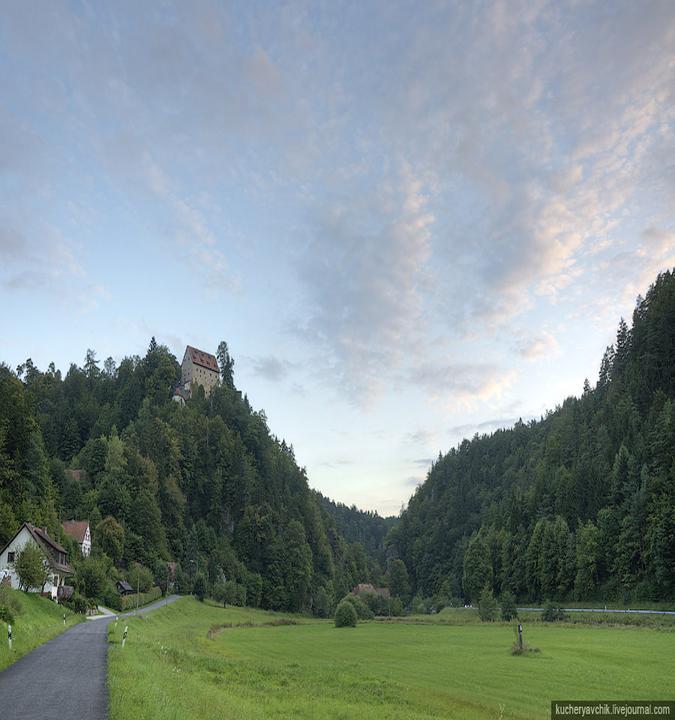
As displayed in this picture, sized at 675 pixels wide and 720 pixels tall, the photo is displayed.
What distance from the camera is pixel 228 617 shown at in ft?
323

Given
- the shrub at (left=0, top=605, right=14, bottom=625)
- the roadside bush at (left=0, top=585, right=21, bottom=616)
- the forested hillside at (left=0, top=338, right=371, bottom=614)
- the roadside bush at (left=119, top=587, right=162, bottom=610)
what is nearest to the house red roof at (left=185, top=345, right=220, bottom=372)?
the forested hillside at (left=0, top=338, right=371, bottom=614)

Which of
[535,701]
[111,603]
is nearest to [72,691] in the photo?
Answer: [535,701]

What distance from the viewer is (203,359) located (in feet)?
629

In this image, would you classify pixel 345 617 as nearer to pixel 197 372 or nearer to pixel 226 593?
pixel 226 593

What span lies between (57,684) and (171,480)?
119 m

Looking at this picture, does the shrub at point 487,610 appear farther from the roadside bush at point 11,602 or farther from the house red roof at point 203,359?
the house red roof at point 203,359

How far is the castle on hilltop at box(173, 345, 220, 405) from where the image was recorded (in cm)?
18362

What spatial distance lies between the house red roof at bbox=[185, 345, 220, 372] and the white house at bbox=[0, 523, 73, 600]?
11208 centimetres

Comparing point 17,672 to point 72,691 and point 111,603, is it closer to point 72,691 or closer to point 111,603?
point 72,691

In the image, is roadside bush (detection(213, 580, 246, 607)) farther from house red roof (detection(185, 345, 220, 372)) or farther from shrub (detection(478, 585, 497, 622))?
house red roof (detection(185, 345, 220, 372))

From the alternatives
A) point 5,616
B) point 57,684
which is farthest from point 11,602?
point 57,684

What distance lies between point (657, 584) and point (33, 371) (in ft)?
551

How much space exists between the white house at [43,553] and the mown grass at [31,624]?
7.77m

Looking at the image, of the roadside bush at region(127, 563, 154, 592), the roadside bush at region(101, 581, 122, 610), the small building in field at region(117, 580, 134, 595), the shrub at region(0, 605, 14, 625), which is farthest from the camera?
the roadside bush at region(127, 563, 154, 592)
